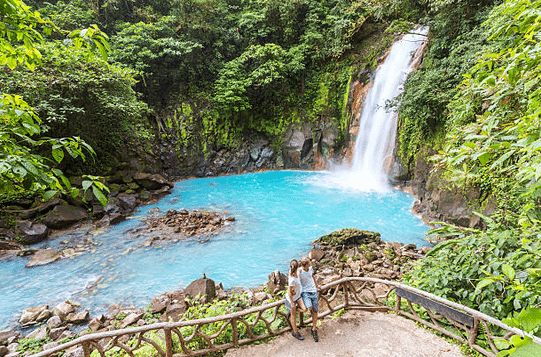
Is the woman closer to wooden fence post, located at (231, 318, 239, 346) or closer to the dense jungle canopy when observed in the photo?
wooden fence post, located at (231, 318, 239, 346)

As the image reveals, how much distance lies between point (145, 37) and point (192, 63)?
3.77 m

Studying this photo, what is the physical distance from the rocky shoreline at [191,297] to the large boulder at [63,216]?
479 centimetres

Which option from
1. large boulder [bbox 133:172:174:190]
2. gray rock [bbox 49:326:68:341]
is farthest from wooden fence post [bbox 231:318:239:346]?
large boulder [bbox 133:172:174:190]

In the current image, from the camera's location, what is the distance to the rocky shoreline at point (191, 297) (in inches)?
208

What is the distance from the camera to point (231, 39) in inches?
797

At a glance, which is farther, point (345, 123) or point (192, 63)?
point (192, 63)

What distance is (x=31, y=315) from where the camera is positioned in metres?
5.75

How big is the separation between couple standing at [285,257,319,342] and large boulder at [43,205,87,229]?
397 inches

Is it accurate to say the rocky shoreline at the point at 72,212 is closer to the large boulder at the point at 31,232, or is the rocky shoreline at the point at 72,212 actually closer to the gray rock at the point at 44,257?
the large boulder at the point at 31,232

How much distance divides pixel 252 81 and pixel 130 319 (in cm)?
1666

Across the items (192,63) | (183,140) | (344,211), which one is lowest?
(344,211)

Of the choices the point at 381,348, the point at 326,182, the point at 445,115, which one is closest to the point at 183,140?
the point at 326,182

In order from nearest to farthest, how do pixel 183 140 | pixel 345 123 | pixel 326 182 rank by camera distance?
pixel 326 182 < pixel 345 123 < pixel 183 140

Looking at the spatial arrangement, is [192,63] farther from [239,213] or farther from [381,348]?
[381,348]
